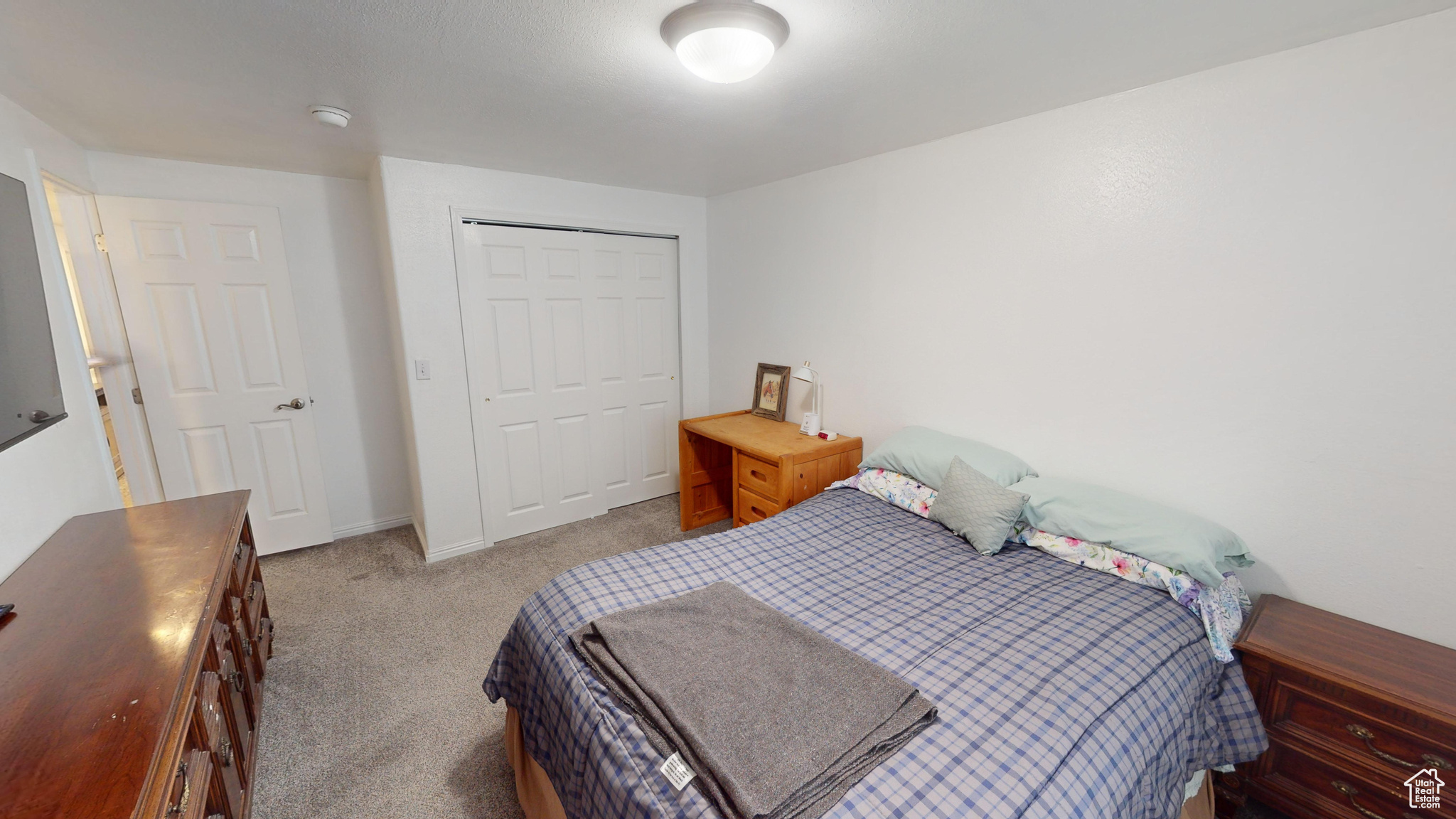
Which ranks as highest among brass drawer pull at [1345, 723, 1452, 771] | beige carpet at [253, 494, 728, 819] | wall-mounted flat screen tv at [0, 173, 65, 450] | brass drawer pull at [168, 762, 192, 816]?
wall-mounted flat screen tv at [0, 173, 65, 450]

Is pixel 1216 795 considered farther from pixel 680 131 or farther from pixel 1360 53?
pixel 680 131

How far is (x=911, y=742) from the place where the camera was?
109 cm

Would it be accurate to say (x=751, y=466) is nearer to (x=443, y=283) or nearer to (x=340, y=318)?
(x=443, y=283)

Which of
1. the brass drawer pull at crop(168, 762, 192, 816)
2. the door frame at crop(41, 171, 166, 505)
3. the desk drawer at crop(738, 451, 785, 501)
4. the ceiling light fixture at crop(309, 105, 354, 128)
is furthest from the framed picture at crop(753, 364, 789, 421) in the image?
the door frame at crop(41, 171, 166, 505)

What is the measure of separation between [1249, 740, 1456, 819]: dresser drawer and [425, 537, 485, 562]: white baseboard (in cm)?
343

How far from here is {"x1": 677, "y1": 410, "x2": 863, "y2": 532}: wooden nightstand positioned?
2.71m

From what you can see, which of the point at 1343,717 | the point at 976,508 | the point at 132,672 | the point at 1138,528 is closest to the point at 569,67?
the point at 132,672

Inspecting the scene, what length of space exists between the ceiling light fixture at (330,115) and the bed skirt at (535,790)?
218cm

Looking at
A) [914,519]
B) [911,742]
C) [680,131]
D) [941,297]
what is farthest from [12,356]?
[941,297]

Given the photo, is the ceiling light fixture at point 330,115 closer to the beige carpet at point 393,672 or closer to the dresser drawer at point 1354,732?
the beige carpet at point 393,672

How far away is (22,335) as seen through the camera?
60.4 inches

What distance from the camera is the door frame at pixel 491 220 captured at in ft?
9.40

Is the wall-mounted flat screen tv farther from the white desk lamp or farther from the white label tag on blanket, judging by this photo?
the white desk lamp

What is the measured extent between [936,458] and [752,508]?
1.03 metres
